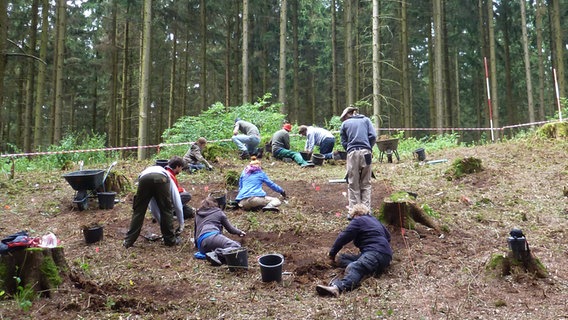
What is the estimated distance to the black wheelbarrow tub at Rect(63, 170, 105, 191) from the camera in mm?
7129

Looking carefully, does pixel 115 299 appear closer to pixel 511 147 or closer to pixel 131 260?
pixel 131 260

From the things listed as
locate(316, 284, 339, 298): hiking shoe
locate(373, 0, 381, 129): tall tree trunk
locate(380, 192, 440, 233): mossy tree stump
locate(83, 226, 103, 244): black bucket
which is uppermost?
locate(373, 0, 381, 129): tall tree trunk

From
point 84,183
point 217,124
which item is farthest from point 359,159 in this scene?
point 217,124

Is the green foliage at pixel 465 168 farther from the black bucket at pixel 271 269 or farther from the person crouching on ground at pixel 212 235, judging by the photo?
the black bucket at pixel 271 269

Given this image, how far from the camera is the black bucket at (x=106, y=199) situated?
25.0 ft

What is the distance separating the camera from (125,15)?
18094 millimetres

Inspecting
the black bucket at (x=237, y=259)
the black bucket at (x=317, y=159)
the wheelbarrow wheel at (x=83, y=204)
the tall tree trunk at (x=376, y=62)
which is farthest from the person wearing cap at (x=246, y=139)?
the black bucket at (x=237, y=259)

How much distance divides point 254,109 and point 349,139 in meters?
Answer: 9.02

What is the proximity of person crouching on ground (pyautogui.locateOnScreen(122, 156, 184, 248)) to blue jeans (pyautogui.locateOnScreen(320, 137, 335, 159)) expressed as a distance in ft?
23.1

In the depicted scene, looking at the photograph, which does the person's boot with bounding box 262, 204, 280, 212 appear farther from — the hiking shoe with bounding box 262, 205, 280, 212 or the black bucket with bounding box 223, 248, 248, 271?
Result: the black bucket with bounding box 223, 248, 248, 271

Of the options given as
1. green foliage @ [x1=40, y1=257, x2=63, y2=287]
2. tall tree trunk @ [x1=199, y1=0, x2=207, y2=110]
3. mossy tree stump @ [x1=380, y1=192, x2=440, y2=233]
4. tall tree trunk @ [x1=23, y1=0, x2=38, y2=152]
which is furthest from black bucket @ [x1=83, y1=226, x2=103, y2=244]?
tall tree trunk @ [x1=199, y1=0, x2=207, y2=110]

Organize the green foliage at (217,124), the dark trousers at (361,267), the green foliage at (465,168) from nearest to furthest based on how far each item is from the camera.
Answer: the dark trousers at (361,267) < the green foliage at (465,168) < the green foliage at (217,124)

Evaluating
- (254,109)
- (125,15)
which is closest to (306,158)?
(254,109)

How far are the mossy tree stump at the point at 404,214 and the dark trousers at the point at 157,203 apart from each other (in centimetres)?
321
